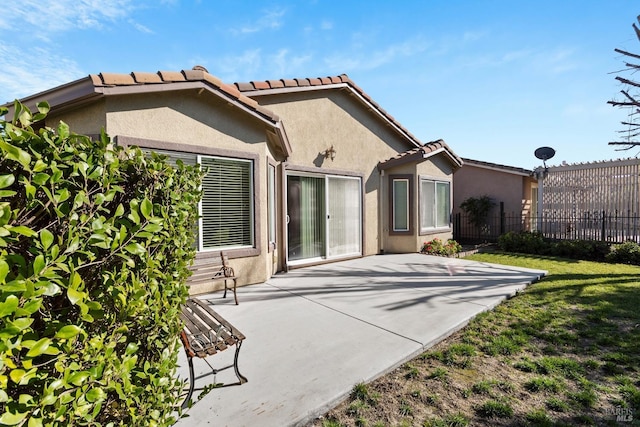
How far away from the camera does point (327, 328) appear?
5.16 meters

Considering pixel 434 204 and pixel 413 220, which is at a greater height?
pixel 434 204

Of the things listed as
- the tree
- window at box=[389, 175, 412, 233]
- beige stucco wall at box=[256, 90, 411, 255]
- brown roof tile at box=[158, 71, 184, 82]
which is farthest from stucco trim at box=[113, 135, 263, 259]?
the tree

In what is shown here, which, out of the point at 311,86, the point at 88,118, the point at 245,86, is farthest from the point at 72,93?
the point at 311,86

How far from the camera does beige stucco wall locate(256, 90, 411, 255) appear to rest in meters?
10.0

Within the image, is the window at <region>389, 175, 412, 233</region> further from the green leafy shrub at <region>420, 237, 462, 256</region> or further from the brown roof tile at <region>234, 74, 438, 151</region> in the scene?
the brown roof tile at <region>234, 74, 438, 151</region>

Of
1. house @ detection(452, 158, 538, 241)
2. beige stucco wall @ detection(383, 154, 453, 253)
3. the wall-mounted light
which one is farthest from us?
house @ detection(452, 158, 538, 241)

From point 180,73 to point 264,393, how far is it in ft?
20.4

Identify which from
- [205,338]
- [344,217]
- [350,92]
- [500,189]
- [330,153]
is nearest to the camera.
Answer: [205,338]

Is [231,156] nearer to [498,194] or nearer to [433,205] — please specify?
[433,205]

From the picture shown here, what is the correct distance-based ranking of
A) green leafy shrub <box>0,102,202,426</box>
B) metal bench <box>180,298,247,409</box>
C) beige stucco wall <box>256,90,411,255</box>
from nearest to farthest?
green leafy shrub <box>0,102,202,426</box>
metal bench <box>180,298,247,409</box>
beige stucco wall <box>256,90,411,255</box>

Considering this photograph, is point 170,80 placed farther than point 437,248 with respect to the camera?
No

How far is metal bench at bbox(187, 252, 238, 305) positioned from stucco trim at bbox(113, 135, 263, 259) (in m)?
0.14

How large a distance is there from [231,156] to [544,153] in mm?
16044

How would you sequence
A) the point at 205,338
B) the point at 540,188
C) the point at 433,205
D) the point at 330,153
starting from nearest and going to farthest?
1. the point at 205,338
2. the point at 330,153
3. the point at 433,205
4. the point at 540,188
